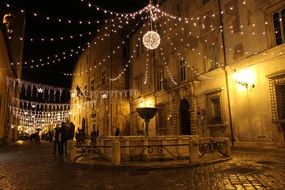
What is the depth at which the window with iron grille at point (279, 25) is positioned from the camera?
13820 millimetres

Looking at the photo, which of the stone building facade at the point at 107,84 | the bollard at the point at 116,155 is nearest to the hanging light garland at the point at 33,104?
the stone building facade at the point at 107,84

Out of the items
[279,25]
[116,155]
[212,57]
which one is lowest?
[116,155]

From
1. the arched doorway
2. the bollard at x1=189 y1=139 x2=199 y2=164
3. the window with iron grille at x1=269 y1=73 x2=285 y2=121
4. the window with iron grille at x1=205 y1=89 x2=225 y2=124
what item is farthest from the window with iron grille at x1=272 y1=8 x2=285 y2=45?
the arched doorway

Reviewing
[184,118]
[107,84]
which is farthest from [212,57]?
[107,84]

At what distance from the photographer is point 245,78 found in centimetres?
1552

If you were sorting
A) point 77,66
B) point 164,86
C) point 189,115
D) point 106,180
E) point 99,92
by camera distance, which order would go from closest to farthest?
point 106,180 → point 189,115 → point 164,86 → point 99,92 → point 77,66

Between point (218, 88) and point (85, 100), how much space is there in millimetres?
29364

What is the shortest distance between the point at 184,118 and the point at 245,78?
7.14m

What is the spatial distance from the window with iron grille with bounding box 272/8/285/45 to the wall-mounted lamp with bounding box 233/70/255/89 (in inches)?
82.8

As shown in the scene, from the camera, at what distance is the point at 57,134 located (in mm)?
14508

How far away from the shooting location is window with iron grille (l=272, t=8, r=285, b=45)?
544 inches

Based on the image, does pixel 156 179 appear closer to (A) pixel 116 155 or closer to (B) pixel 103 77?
(A) pixel 116 155

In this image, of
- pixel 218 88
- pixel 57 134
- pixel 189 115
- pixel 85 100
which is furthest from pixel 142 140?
pixel 85 100

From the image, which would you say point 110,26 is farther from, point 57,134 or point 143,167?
point 143,167
